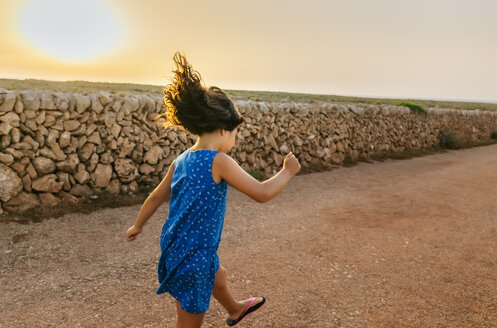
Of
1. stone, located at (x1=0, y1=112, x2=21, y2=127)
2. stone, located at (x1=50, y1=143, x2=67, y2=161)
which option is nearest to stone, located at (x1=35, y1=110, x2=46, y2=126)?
stone, located at (x1=0, y1=112, x2=21, y2=127)

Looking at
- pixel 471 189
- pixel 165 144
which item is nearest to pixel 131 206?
pixel 165 144

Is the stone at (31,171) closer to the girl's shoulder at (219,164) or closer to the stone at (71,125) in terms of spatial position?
the stone at (71,125)

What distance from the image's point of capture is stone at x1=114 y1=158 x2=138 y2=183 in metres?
6.17

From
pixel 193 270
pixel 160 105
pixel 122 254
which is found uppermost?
pixel 160 105

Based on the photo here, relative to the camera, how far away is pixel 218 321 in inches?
114

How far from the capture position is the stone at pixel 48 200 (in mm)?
5359

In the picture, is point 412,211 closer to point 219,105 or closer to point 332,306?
point 332,306

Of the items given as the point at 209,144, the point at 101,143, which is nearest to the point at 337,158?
the point at 101,143

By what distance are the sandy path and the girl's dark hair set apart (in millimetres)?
1643

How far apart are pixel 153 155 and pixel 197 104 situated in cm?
488

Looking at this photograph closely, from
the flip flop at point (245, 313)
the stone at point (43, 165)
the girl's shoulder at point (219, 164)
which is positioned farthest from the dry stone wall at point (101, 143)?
the girl's shoulder at point (219, 164)

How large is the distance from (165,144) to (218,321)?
4465 millimetres

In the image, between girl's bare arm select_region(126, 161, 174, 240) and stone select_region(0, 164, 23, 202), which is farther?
stone select_region(0, 164, 23, 202)

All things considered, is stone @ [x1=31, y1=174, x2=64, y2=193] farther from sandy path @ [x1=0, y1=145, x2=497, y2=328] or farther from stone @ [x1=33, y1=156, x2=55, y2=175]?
sandy path @ [x1=0, y1=145, x2=497, y2=328]
